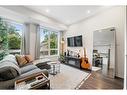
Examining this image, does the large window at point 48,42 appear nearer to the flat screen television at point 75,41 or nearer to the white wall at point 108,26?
the flat screen television at point 75,41

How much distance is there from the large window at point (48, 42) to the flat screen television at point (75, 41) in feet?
3.59

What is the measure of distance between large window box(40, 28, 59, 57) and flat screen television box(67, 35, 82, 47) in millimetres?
1094

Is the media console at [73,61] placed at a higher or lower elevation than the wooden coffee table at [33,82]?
lower

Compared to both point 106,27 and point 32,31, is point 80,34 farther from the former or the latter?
point 32,31

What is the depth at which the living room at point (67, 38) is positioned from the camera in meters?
3.30

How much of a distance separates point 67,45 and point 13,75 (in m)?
→ 4.62

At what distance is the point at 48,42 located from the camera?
6.33 metres

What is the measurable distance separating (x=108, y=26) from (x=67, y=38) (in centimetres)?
279

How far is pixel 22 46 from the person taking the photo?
195 inches

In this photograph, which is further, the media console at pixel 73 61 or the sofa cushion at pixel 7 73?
the media console at pixel 73 61

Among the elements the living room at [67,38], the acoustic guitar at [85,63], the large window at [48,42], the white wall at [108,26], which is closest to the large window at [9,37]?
the living room at [67,38]

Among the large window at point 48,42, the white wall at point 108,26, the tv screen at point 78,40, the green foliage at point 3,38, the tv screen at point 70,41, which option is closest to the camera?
the white wall at point 108,26

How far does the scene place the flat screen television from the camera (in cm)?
529

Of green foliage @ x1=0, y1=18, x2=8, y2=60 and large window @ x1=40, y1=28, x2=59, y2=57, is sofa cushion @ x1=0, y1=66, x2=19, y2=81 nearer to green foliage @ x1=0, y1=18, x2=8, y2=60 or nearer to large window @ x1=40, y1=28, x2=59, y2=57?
green foliage @ x1=0, y1=18, x2=8, y2=60
